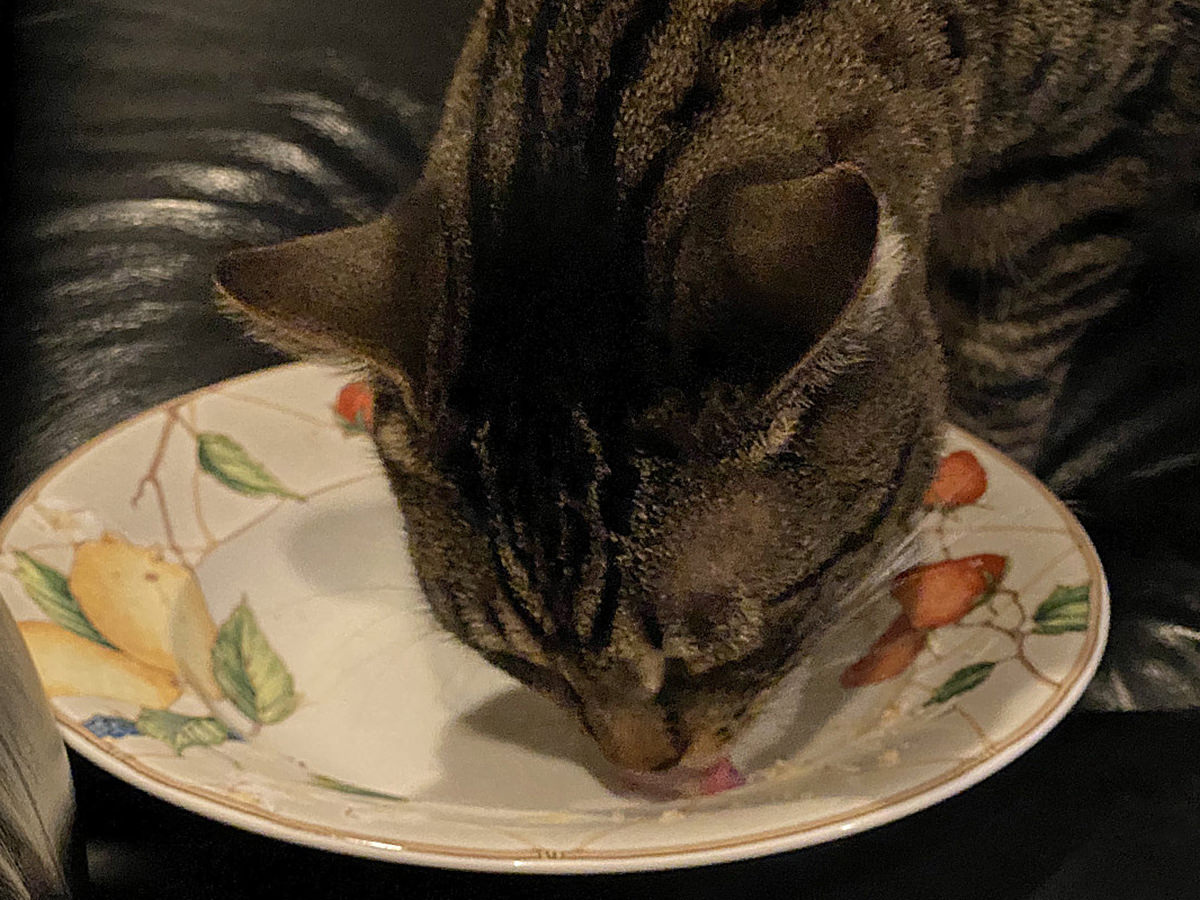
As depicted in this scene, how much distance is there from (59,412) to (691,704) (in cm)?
75

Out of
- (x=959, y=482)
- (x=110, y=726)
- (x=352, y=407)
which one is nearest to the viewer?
(x=110, y=726)

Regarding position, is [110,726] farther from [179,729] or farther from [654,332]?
[654,332]

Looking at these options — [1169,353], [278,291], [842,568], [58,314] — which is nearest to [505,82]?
[278,291]

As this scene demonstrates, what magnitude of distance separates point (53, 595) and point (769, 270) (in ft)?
1.71

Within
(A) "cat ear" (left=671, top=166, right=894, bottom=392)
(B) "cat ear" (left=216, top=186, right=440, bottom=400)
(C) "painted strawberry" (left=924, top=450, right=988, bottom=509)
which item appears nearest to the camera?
(A) "cat ear" (left=671, top=166, right=894, bottom=392)

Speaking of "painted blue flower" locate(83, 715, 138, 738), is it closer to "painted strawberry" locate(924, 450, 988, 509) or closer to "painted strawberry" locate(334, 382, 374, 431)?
"painted strawberry" locate(334, 382, 374, 431)

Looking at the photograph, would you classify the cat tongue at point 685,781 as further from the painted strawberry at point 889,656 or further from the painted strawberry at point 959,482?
the painted strawberry at point 959,482

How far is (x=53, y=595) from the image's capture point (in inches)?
28.3

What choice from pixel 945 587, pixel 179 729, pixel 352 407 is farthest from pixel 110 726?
pixel 945 587

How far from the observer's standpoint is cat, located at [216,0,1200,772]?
0.52 meters

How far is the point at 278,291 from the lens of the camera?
59cm

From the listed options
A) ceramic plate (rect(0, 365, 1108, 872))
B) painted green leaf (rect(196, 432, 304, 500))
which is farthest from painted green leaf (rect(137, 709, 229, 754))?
painted green leaf (rect(196, 432, 304, 500))

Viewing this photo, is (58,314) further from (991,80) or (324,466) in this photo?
(991,80)

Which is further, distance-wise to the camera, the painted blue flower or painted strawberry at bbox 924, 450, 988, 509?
painted strawberry at bbox 924, 450, 988, 509
